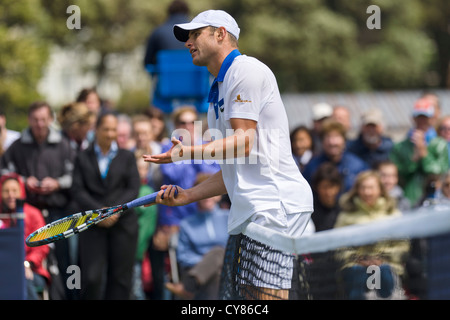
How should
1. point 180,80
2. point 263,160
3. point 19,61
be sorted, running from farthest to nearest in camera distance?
point 19,61 < point 180,80 < point 263,160

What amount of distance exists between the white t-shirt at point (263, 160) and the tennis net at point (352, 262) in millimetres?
175

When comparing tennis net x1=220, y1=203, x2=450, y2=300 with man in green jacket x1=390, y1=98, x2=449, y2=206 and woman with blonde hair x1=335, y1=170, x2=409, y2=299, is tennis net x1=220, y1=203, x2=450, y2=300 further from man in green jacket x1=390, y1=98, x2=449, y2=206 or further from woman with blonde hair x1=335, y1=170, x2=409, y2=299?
man in green jacket x1=390, y1=98, x2=449, y2=206

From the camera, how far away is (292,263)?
372 centimetres

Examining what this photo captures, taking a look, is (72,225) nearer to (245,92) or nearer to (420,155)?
(245,92)

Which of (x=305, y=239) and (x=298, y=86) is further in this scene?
(x=298, y=86)

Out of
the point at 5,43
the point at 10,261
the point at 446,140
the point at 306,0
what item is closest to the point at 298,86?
the point at 306,0

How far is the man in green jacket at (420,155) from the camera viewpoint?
8.93 meters

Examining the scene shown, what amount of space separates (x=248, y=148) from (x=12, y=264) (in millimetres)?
2503

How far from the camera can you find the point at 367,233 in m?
3.07

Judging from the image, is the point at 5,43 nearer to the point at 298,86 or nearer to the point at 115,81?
the point at 115,81

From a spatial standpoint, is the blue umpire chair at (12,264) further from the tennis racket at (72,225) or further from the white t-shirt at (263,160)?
the white t-shirt at (263,160)

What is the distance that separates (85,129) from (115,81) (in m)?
31.0

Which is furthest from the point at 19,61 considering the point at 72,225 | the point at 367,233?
the point at 367,233

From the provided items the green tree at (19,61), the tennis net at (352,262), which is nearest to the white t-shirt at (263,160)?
the tennis net at (352,262)
